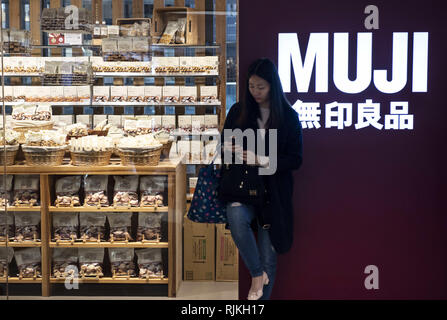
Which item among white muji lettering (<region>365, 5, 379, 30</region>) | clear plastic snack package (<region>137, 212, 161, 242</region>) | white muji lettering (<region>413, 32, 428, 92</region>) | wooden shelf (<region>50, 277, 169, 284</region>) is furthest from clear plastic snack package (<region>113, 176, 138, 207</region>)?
white muji lettering (<region>413, 32, 428, 92</region>)

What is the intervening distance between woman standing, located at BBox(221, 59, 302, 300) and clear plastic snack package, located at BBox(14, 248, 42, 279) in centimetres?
138

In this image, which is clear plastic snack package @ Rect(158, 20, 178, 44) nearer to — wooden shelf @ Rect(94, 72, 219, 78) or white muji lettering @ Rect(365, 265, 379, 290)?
wooden shelf @ Rect(94, 72, 219, 78)

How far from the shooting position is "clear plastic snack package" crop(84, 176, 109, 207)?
3.99 m

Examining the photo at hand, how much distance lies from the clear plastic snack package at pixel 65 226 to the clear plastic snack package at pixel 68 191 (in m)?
0.07

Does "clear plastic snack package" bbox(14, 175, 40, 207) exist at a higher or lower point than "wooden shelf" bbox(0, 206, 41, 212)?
higher

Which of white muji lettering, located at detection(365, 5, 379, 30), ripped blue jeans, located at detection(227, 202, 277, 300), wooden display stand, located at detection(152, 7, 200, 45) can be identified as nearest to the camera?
ripped blue jeans, located at detection(227, 202, 277, 300)

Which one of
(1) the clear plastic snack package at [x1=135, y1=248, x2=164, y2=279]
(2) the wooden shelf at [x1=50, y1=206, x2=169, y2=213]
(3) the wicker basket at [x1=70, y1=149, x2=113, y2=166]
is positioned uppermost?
(3) the wicker basket at [x1=70, y1=149, x2=113, y2=166]

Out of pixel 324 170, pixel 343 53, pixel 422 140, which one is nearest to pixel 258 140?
pixel 324 170

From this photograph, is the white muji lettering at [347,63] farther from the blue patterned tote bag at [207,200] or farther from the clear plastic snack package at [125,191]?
the clear plastic snack package at [125,191]

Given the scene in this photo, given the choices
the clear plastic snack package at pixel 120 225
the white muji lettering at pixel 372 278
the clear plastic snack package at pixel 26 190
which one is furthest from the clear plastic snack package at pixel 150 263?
the white muji lettering at pixel 372 278

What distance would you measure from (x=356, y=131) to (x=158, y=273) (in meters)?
1.63

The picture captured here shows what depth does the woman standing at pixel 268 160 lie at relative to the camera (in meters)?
3.52

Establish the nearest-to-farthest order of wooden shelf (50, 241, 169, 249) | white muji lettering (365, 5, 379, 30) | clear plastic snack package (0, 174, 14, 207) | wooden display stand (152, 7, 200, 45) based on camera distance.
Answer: white muji lettering (365, 5, 379, 30)
wooden display stand (152, 7, 200, 45)
clear plastic snack package (0, 174, 14, 207)
wooden shelf (50, 241, 169, 249)
